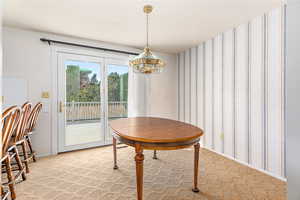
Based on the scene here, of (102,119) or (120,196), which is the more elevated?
(102,119)

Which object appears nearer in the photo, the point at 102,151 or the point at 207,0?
the point at 207,0

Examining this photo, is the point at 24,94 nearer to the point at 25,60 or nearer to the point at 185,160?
the point at 25,60

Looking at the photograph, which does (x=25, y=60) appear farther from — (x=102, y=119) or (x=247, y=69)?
(x=247, y=69)

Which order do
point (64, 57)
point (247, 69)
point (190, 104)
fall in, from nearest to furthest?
point (247, 69)
point (64, 57)
point (190, 104)

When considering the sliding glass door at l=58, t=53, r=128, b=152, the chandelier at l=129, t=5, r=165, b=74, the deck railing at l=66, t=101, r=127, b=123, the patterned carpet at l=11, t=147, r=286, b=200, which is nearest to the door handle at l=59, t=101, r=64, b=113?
the sliding glass door at l=58, t=53, r=128, b=152

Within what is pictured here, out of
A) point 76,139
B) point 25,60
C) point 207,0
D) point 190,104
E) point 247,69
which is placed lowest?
point 76,139

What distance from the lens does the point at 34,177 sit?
7.33 feet

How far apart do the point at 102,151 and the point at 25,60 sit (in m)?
2.25

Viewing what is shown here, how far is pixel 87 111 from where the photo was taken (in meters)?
3.50

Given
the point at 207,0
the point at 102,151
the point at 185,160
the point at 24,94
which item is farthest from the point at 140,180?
the point at 24,94

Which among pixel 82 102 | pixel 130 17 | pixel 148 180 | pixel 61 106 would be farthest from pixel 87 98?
pixel 148 180

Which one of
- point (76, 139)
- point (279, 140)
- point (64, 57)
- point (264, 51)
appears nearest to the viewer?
point (279, 140)

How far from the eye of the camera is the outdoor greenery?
3318mm

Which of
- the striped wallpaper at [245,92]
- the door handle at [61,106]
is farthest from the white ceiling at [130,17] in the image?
the door handle at [61,106]
